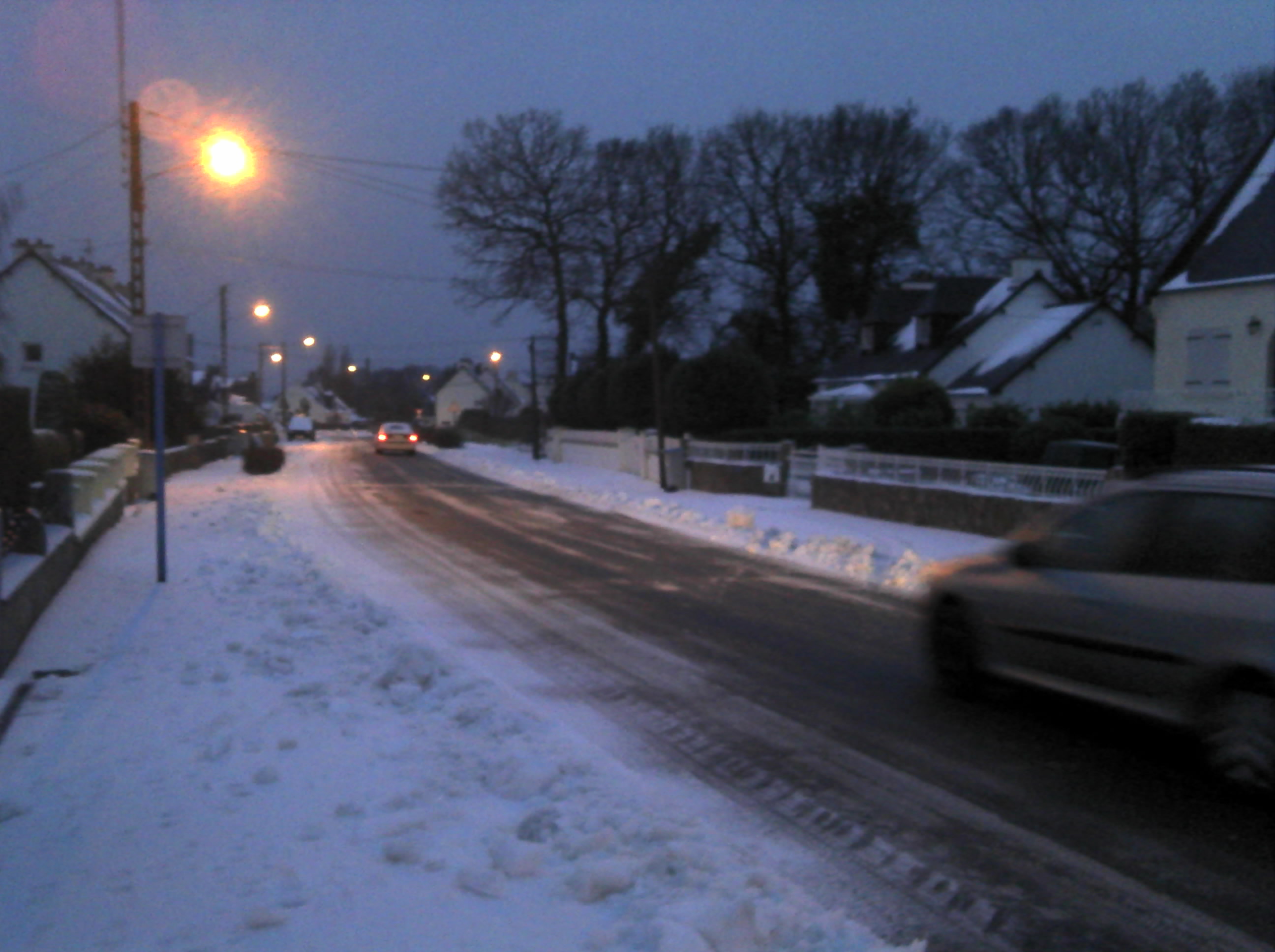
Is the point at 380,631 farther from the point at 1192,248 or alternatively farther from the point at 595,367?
the point at 595,367

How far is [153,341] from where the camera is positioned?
12.6 meters

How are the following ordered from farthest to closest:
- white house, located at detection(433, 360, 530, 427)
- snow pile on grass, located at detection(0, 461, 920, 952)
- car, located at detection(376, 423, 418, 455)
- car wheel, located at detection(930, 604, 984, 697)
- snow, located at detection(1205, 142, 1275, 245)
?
white house, located at detection(433, 360, 530, 427)
car, located at detection(376, 423, 418, 455)
snow, located at detection(1205, 142, 1275, 245)
car wheel, located at detection(930, 604, 984, 697)
snow pile on grass, located at detection(0, 461, 920, 952)

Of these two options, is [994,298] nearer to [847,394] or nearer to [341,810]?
[847,394]

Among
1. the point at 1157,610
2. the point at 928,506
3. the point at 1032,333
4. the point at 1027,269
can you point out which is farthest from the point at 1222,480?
the point at 1027,269

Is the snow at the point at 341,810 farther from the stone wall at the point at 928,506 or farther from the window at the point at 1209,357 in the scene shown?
the window at the point at 1209,357

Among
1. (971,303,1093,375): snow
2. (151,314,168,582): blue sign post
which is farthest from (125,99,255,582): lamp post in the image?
(971,303,1093,375): snow

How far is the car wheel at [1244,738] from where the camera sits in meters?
5.78

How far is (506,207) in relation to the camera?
48.9 meters

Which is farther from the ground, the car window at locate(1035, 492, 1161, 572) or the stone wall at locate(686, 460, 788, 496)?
the car window at locate(1035, 492, 1161, 572)

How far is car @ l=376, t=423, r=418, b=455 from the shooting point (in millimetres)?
52562

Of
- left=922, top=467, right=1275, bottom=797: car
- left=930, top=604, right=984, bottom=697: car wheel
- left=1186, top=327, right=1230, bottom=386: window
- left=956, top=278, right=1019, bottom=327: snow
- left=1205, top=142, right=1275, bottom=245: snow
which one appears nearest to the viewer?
left=922, top=467, right=1275, bottom=797: car

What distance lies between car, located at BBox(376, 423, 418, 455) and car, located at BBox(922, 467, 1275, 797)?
1825 inches

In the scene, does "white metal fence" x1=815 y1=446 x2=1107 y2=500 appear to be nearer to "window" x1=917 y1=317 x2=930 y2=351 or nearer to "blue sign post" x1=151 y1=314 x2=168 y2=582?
"blue sign post" x1=151 y1=314 x2=168 y2=582

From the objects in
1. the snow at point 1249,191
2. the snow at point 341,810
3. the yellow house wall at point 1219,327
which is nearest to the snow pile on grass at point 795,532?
the snow at point 341,810
